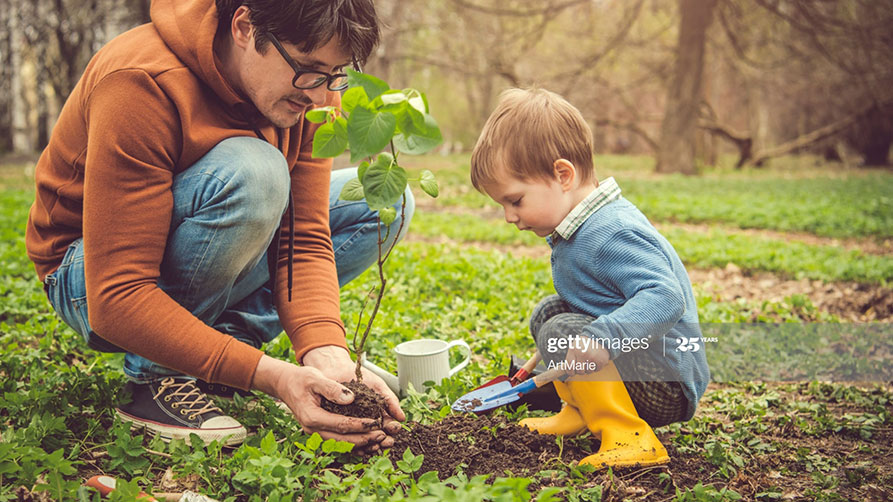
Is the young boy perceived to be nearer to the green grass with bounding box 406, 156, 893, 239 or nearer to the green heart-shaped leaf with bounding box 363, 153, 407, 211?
the green heart-shaped leaf with bounding box 363, 153, 407, 211

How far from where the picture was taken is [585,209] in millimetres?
1905

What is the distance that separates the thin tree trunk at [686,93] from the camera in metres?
12.5

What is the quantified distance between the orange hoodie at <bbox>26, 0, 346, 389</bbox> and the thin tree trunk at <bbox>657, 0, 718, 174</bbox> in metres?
12.3

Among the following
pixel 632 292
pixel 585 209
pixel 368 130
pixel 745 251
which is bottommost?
pixel 745 251

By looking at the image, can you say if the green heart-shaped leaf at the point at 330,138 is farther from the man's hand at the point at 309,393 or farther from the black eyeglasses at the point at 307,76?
the man's hand at the point at 309,393

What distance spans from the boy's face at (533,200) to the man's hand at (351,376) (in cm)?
61

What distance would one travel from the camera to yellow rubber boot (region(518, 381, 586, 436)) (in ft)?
6.36

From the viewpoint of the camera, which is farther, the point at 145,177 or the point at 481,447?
the point at 481,447

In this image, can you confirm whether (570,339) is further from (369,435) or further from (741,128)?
(741,128)

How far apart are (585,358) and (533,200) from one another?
19.6 inches

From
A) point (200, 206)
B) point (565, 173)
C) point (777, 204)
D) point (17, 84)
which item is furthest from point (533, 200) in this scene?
point (17, 84)

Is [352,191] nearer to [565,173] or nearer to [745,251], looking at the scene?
[565,173]

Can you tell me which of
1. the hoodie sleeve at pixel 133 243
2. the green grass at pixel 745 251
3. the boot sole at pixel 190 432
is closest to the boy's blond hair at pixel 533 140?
the hoodie sleeve at pixel 133 243

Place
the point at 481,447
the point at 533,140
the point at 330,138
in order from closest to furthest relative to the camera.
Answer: the point at 330,138 → the point at 481,447 → the point at 533,140
